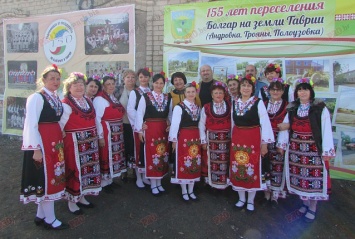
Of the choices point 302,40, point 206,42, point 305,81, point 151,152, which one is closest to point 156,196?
point 151,152

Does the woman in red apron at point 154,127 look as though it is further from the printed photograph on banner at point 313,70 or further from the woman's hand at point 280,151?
the printed photograph on banner at point 313,70

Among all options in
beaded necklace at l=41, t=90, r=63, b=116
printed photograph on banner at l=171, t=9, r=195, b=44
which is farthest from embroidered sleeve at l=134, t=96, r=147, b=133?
printed photograph on banner at l=171, t=9, r=195, b=44

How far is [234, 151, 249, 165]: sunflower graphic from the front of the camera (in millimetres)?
3307

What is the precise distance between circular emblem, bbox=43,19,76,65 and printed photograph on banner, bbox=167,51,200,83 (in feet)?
7.94

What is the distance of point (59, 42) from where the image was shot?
6.28m

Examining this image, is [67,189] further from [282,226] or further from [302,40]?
[302,40]

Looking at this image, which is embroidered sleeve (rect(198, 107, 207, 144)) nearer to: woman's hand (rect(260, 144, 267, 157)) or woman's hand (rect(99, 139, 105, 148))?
woman's hand (rect(260, 144, 267, 157))

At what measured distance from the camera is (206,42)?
498 cm

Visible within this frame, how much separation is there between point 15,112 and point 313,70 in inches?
280

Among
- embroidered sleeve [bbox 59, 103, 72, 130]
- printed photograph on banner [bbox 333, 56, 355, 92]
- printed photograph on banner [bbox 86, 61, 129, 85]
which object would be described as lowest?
embroidered sleeve [bbox 59, 103, 72, 130]

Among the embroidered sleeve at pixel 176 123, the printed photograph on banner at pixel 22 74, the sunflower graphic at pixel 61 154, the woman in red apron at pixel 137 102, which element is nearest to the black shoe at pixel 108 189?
the woman in red apron at pixel 137 102

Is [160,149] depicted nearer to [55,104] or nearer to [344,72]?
[55,104]

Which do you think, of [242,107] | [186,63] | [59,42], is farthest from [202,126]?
[59,42]

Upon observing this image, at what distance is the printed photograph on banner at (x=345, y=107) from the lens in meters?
4.29
